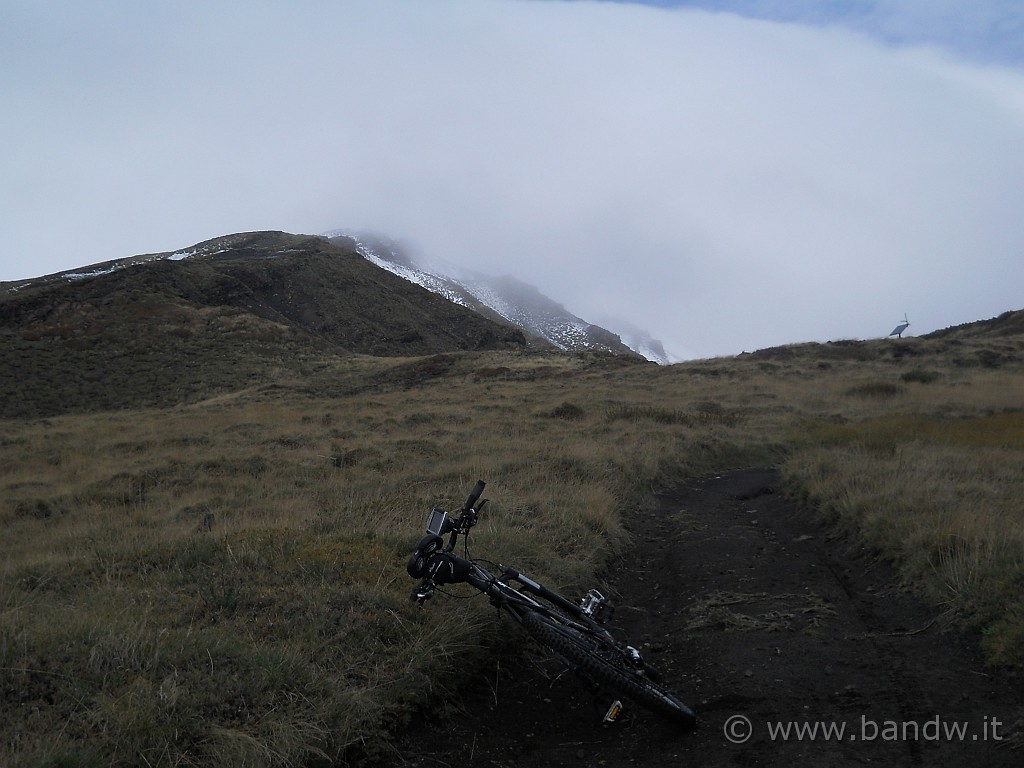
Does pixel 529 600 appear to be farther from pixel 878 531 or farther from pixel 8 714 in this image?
pixel 878 531

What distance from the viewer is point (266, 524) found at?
7.89 metres

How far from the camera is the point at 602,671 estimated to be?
4523 mm

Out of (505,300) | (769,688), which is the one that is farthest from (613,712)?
(505,300)

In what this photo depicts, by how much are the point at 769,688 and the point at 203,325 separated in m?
53.5

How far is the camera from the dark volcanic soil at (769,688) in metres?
4.13

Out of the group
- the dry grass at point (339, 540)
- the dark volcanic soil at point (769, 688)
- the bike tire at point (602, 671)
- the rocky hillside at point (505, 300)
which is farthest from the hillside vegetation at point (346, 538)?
the rocky hillside at point (505, 300)

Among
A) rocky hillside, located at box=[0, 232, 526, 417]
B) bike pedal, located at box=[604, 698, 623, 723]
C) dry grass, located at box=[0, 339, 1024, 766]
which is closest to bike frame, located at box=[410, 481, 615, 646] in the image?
bike pedal, located at box=[604, 698, 623, 723]

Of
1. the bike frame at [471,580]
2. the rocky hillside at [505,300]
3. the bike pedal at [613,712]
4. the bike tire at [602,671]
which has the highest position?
the rocky hillside at [505,300]

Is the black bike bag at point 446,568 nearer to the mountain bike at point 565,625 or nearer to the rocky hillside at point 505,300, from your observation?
the mountain bike at point 565,625

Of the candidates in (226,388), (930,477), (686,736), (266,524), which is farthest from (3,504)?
(226,388)

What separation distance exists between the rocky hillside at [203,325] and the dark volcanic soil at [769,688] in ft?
131

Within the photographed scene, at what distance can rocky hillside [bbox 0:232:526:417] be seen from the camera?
43.1 metres

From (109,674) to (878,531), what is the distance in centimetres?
678

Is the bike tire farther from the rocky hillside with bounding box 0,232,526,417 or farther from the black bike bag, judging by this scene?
the rocky hillside with bounding box 0,232,526,417
